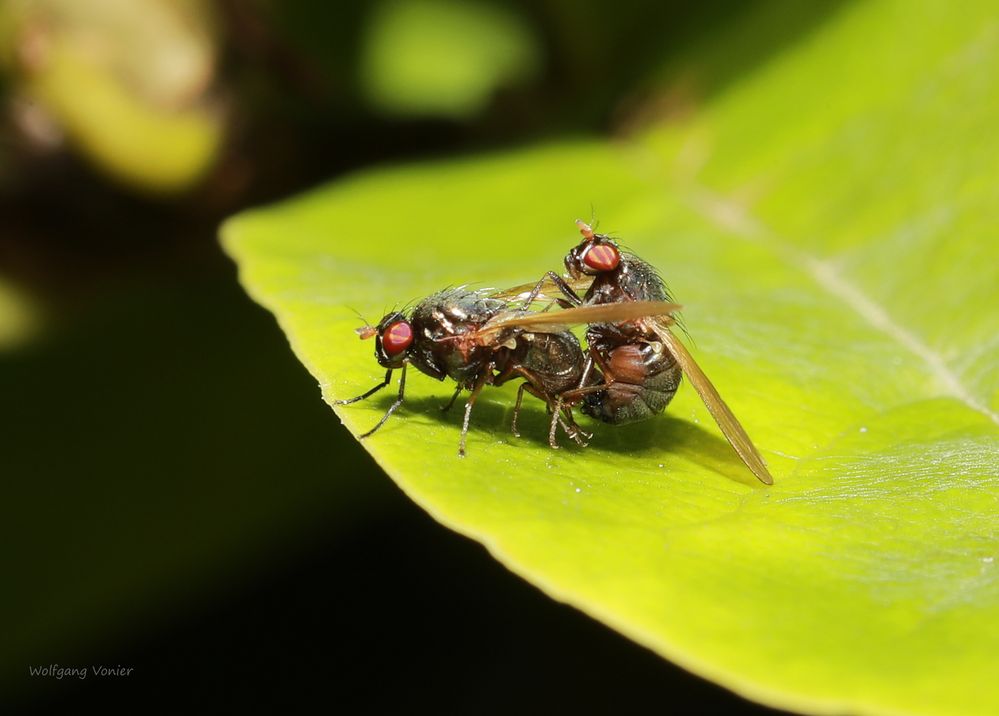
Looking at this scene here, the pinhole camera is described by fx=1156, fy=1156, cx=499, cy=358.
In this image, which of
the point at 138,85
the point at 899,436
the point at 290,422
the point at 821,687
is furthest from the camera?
the point at 290,422

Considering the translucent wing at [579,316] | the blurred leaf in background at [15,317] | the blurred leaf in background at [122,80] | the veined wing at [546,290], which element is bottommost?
the blurred leaf in background at [15,317]

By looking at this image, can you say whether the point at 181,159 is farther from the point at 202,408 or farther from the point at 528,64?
the point at 528,64

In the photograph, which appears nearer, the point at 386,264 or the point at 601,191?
the point at 386,264

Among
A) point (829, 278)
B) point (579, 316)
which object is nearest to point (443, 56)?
point (829, 278)

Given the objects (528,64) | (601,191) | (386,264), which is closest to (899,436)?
(386,264)

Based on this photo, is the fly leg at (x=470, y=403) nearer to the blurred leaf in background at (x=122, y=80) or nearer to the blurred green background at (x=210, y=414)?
the blurred green background at (x=210, y=414)

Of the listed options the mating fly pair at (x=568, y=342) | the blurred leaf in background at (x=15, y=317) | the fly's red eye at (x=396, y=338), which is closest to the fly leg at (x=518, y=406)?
the mating fly pair at (x=568, y=342)

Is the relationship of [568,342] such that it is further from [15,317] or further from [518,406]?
[15,317]

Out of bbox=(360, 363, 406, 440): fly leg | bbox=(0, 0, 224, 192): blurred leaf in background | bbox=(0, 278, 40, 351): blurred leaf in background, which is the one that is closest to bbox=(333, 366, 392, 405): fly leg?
bbox=(360, 363, 406, 440): fly leg
